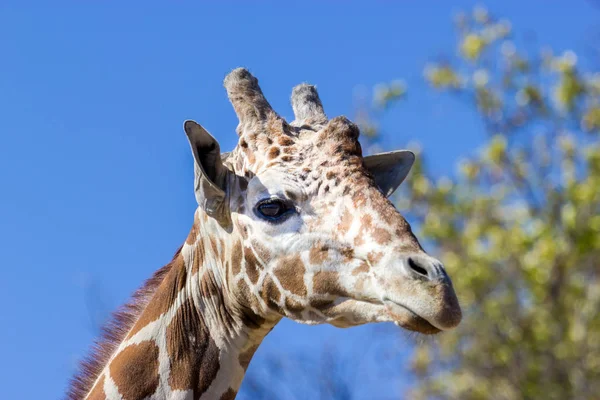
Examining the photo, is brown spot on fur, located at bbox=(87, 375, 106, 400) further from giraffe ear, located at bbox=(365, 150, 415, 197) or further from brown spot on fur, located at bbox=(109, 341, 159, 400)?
giraffe ear, located at bbox=(365, 150, 415, 197)

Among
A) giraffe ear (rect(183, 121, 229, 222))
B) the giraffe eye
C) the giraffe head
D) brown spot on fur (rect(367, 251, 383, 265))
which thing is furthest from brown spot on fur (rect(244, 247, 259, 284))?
brown spot on fur (rect(367, 251, 383, 265))

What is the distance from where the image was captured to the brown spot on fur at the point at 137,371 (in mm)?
6793

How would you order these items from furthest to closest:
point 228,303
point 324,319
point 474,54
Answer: point 474,54 < point 228,303 < point 324,319

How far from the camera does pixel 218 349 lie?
697 centimetres

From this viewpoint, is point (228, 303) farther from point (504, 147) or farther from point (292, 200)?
point (504, 147)

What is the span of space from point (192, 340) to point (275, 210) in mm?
1104

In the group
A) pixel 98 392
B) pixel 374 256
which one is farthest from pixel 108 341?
pixel 374 256

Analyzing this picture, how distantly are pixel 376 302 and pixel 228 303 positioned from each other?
1.34 meters

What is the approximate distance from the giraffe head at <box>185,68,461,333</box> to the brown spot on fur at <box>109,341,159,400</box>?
0.69 m

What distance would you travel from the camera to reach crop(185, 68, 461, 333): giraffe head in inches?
237

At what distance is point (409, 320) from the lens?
5.96 metres

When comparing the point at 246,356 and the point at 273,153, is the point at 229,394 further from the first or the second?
the point at 273,153

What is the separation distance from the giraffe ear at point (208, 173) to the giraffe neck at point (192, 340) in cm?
22

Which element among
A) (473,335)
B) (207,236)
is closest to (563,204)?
(473,335)
